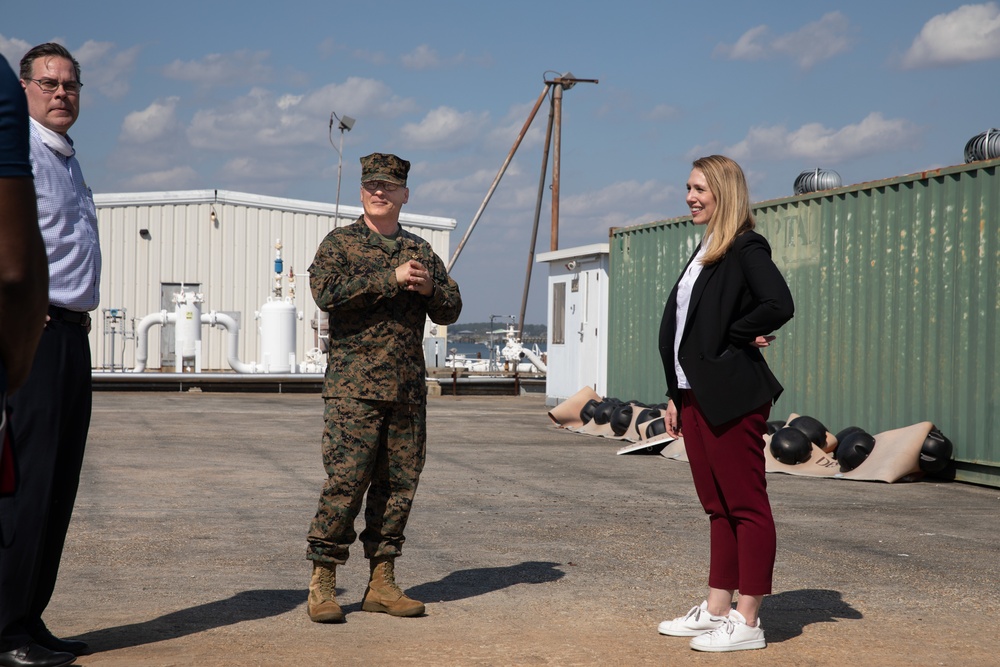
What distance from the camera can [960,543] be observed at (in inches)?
265

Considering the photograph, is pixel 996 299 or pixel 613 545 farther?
pixel 996 299

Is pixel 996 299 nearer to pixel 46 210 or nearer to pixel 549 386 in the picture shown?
pixel 46 210

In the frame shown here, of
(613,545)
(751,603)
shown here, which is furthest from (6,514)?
(613,545)

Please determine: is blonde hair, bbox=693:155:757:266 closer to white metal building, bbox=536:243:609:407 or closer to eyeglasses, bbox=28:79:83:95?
eyeglasses, bbox=28:79:83:95

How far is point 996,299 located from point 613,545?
512 centimetres

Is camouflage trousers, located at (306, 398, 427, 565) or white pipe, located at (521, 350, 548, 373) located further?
white pipe, located at (521, 350, 548, 373)

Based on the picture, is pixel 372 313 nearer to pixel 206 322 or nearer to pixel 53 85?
pixel 53 85

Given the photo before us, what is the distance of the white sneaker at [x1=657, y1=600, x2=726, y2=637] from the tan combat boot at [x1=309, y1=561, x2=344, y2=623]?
1.26 meters

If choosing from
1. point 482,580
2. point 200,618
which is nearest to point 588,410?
point 482,580

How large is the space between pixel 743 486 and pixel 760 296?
696 millimetres

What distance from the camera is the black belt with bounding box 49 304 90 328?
150 inches

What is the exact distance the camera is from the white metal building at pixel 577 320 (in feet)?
63.0

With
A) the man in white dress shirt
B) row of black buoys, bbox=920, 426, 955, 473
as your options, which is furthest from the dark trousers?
row of black buoys, bbox=920, 426, 955, 473

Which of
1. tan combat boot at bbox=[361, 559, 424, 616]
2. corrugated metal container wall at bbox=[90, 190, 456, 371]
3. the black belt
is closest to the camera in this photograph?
the black belt
